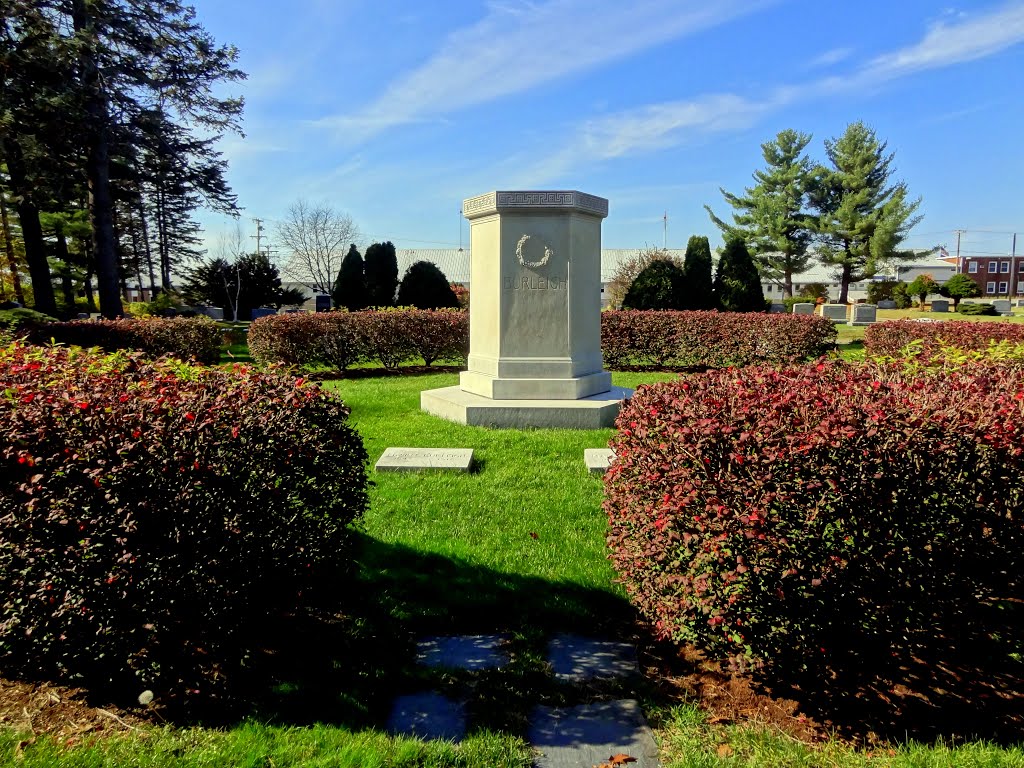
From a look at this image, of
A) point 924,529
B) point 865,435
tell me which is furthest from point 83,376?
point 924,529

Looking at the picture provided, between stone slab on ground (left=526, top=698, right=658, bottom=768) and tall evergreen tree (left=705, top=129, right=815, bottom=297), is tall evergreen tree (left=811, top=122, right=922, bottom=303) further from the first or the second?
stone slab on ground (left=526, top=698, right=658, bottom=768)

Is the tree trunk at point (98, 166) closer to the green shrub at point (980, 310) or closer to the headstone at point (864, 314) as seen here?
the headstone at point (864, 314)

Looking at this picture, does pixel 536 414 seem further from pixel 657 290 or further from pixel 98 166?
pixel 98 166

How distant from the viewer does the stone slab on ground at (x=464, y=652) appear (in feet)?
10.5

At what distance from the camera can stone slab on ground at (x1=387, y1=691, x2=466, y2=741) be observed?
2.67 meters

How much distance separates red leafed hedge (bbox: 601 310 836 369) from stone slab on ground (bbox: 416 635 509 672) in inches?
455

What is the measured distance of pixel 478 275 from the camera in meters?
8.68

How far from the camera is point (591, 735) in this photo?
266cm

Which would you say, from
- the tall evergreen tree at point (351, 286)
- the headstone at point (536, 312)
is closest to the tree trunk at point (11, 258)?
the tall evergreen tree at point (351, 286)

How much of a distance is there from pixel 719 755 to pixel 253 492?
213 centimetres

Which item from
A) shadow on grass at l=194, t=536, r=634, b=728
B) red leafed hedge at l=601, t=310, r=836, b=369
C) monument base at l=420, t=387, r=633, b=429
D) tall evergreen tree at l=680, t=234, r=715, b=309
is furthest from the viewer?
tall evergreen tree at l=680, t=234, r=715, b=309

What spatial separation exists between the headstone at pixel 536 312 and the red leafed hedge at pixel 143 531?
4.99 m

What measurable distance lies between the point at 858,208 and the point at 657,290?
32.7m

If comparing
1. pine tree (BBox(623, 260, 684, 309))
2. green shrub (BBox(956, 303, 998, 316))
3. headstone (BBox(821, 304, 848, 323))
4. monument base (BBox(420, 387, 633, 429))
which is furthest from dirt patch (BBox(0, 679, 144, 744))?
green shrub (BBox(956, 303, 998, 316))
